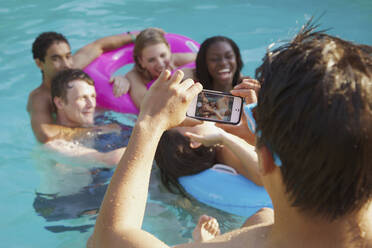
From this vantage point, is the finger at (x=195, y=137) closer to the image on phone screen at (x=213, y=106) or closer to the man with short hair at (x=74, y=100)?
the image on phone screen at (x=213, y=106)

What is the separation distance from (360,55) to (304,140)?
0.77ft

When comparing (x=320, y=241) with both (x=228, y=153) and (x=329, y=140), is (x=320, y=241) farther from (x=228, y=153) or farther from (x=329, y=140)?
(x=228, y=153)

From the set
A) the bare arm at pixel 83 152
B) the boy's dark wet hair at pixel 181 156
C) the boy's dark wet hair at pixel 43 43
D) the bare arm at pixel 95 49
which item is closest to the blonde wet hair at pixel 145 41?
the bare arm at pixel 95 49

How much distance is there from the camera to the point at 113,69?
5.01 metres

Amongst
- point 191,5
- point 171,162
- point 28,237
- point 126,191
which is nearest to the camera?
point 126,191

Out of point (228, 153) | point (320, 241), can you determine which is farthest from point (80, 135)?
point (320, 241)

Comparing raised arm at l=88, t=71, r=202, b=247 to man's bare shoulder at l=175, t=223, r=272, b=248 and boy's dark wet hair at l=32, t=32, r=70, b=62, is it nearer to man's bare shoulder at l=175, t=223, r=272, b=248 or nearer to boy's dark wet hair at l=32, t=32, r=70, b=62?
man's bare shoulder at l=175, t=223, r=272, b=248

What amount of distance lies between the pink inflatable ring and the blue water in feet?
0.56

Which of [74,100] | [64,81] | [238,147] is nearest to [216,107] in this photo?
[238,147]

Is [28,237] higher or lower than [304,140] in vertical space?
lower

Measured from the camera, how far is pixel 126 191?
109 cm

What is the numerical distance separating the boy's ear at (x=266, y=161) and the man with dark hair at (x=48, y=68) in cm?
294

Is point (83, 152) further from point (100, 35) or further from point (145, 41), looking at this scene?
point (100, 35)

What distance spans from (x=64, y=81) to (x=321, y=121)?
335 centimetres
